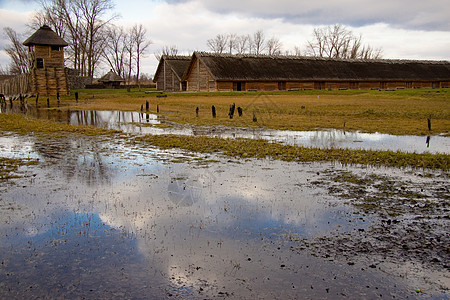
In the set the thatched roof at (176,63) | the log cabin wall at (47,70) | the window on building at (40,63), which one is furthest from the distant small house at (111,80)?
the window on building at (40,63)

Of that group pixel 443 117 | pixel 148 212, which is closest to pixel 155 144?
pixel 148 212

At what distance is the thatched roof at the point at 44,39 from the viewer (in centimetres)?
4176

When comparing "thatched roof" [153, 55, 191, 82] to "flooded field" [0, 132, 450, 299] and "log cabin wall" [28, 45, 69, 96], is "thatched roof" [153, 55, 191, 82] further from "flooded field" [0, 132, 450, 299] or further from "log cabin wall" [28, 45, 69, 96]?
"flooded field" [0, 132, 450, 299]

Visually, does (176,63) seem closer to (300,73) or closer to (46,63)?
(300,73)

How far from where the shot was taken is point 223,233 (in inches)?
222

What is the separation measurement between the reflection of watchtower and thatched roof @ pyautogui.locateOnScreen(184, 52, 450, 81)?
15621mm

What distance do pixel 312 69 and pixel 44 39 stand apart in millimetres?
32240

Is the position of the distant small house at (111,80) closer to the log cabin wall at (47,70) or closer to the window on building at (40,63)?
the log cabin wall at (47,70)

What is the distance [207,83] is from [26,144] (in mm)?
36425

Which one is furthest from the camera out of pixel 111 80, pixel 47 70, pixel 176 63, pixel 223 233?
pixel 111 80

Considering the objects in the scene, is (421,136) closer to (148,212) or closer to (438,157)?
(438,157)

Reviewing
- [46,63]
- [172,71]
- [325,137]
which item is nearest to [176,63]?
[172,71]

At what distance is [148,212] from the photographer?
6469 millimetres

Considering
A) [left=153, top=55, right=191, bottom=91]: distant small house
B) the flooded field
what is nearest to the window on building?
[left=153, top=55, right=191, bottom=91]: distant small house
